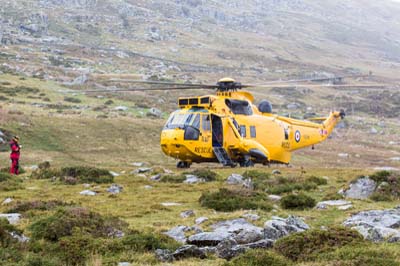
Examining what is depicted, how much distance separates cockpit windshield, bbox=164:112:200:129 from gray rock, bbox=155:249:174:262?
49.0 ft

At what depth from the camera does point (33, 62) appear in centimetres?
8456

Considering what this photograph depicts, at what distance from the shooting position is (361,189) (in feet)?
56.6

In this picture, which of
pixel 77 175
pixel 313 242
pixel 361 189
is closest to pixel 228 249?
pixel 313 242

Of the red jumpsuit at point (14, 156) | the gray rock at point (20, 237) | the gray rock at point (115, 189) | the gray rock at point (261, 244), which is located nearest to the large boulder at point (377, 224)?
the gray rock at point (261, 244)

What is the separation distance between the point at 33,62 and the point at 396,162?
201 feet

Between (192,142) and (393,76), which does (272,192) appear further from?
(393,76)

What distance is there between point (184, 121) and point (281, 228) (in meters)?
14.1

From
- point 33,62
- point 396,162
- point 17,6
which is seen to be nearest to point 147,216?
point 396,162

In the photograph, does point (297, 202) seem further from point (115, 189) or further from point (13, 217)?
point (13, 217)

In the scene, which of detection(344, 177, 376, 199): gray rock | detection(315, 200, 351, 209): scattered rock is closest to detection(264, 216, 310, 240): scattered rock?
detection(315, 200, 351, 209): scattered rock

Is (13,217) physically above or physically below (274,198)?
above

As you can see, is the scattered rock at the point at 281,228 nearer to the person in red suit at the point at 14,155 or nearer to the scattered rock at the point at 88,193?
the scattered rock at the point at 88,193

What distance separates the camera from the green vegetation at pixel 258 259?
830 centimetres

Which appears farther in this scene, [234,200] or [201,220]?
[234,200]
